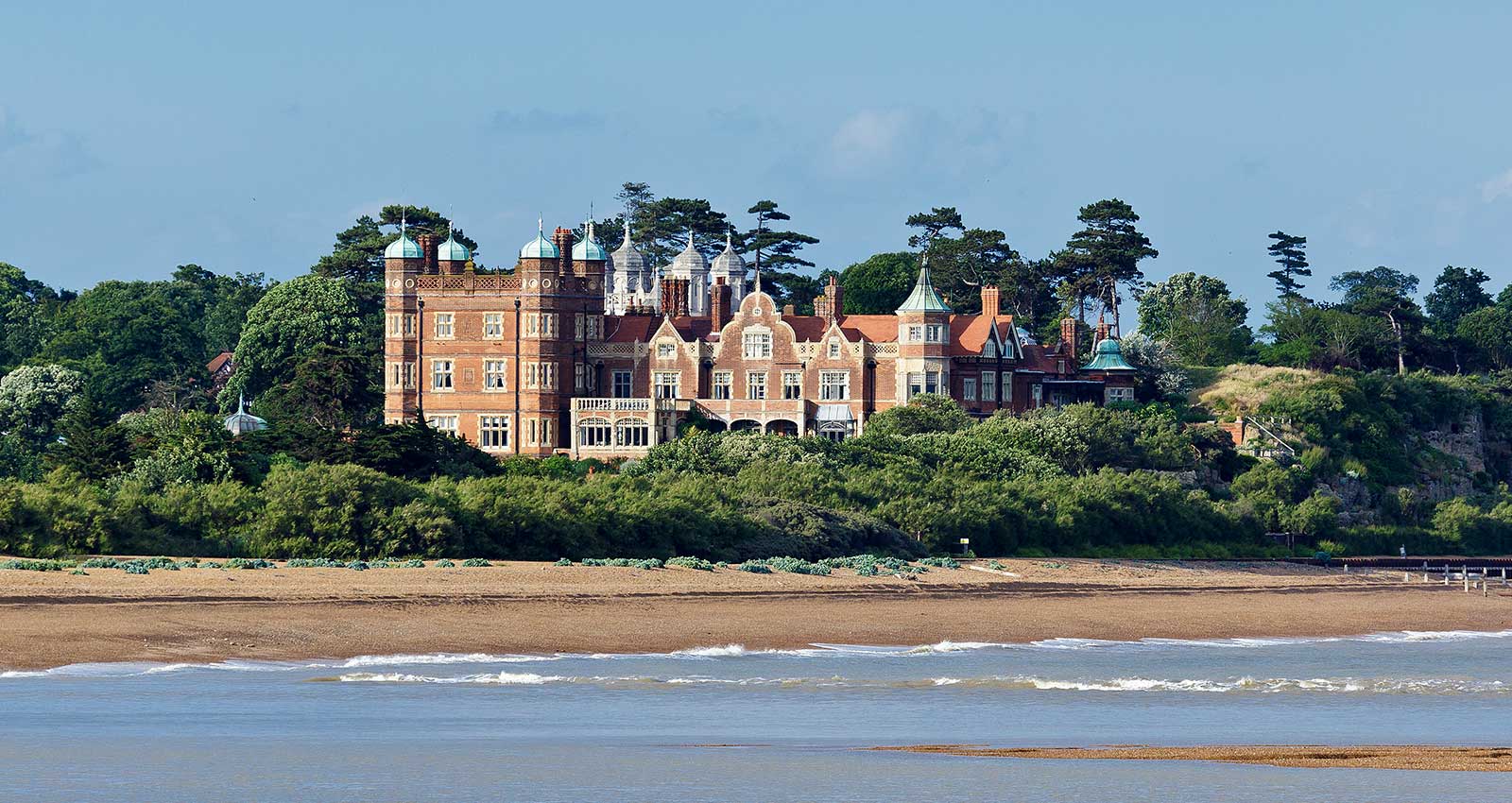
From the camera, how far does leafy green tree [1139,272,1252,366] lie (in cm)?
11394

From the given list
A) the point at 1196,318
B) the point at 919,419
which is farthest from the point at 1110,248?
the point at 919,419

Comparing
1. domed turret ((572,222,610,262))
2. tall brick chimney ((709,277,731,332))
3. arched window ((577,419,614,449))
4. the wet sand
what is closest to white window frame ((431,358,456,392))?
arched window ((577,419,614,449))

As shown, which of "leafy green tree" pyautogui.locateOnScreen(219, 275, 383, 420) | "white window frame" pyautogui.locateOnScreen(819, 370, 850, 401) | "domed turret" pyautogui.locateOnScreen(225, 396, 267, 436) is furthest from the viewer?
"leafy green tree" pyautogui.locateOnScreen(219, 275, 383, 420)

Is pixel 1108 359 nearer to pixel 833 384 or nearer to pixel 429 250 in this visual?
pixel 833 384

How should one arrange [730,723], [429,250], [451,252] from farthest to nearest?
[429,250]
[451,252]
[730,723]

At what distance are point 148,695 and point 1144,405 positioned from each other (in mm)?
64507

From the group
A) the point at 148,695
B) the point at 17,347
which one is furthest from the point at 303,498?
the point at 17,347

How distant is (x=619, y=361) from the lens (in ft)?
306

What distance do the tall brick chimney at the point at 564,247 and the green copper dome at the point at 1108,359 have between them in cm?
→ 2170

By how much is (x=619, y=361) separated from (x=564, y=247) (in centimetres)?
488

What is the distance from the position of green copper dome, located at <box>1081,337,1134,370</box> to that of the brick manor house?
17.2 feet

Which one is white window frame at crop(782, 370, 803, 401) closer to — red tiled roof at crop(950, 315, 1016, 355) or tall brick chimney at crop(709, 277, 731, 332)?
tall brick chimney at crop(709, 277, 731, 332)

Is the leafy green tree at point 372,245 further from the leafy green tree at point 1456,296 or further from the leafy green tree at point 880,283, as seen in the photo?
the leafy green tree at point 1456,296

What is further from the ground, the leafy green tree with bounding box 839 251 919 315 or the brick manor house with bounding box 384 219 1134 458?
the leafy green tree with bounding box 839 251 919 315
